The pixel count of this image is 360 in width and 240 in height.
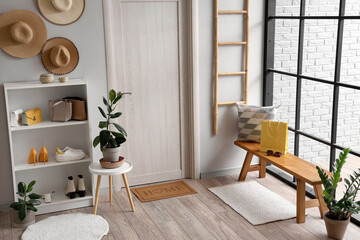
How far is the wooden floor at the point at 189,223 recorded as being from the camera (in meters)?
3.59

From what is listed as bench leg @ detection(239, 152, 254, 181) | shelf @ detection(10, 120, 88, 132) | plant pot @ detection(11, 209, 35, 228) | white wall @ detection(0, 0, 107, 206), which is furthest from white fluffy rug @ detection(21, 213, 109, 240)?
bench leg @ detection(239, 152, 254, 181)

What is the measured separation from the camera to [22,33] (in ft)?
12.3

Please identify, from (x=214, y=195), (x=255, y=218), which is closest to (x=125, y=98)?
(x=214, y=195)

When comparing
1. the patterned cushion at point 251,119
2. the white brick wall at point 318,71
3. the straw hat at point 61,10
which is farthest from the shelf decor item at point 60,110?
the white brick wall at point 318,71

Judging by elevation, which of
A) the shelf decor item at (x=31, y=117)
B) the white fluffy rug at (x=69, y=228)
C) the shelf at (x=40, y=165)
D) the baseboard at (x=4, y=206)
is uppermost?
the shelf decor item at (x=31, y=117)

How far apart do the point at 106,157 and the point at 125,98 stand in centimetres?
74

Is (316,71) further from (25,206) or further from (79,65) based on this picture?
(25,206)

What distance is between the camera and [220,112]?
4762mm

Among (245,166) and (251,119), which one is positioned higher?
(251,119)

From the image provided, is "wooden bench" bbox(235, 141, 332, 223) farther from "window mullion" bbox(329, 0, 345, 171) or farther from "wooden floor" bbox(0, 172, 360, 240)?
"window mullion" bbox(329, 0, 345, 171)

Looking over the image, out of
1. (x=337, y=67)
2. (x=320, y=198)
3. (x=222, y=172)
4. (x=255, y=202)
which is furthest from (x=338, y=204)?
(x=222, y=172)

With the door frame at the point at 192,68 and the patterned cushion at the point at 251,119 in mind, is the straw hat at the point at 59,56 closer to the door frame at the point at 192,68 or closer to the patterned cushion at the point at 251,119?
the door frame at the point at 192,68

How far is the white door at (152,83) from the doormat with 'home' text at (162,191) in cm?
13

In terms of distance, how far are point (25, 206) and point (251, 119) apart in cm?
230
